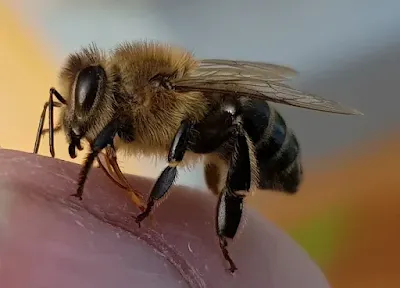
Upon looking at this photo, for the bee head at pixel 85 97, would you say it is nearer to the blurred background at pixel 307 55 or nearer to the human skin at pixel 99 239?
the human skin at pixel 99 239

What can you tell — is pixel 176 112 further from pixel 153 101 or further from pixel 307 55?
pixel 307 55

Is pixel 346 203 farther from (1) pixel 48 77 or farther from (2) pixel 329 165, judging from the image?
(1) pixel 48 77

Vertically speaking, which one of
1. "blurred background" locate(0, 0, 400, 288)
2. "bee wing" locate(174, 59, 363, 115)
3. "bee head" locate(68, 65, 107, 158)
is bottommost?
"blurred background" locate(0, 0, 400, 288)

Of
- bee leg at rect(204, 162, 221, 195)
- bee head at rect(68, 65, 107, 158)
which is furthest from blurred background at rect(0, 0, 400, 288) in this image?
bee head at rect(68, 65, 107, 158)

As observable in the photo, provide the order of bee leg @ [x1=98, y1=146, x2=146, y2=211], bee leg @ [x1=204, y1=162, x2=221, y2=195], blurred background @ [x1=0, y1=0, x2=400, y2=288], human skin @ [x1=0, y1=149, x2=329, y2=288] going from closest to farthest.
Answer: human skin @ [x1=0, y1=149, x2=329, y2=288] → bee leg @ [x1=98, y1=146, x2=146, y2=211] → bee leg @ [x1=204, y1=162, x2=221, y2=195] → blurred background @ [x1=0, y1=0, x2=400, y2=288]

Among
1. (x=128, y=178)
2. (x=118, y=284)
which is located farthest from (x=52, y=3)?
(x=118, y=284)

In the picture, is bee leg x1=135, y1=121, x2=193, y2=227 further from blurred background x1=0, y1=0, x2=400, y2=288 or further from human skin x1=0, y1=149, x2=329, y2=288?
blurred background x1=0, y1=0, x2=400, y2=288

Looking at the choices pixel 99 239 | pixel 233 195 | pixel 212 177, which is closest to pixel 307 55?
pixel 212 177
